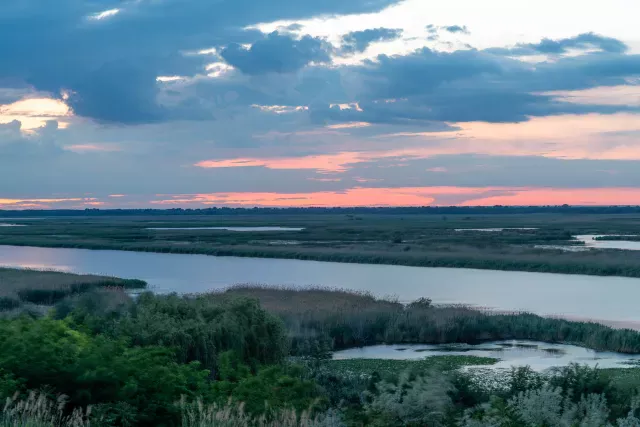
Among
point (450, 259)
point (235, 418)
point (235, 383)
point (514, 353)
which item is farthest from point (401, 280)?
point (235, 418)

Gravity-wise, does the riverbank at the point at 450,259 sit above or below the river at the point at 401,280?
above

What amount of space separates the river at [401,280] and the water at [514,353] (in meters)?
6.41

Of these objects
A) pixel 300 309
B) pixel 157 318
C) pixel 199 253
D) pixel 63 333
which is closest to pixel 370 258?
pixel 199 253

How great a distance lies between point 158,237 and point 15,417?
9449cm

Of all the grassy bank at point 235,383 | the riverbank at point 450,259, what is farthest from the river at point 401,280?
the grassy bank at point 235,383

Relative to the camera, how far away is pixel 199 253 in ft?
266

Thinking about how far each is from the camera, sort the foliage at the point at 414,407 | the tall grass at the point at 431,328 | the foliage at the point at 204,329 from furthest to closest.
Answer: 1. the tall grass at the point at 431,328
2. the foliage at the point at 204,329
3. the foliage at the point at 414,407

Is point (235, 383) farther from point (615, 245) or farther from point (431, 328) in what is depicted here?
point (615, 245)

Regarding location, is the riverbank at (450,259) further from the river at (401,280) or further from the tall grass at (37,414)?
the tall grass at (37,414)

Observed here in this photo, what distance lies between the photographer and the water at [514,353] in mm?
25516

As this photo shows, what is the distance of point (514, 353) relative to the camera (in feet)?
90.5

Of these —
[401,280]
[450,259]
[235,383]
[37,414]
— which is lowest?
[401,280]

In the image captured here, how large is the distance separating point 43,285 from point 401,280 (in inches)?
862

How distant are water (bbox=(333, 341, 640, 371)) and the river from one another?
6.41 metres
